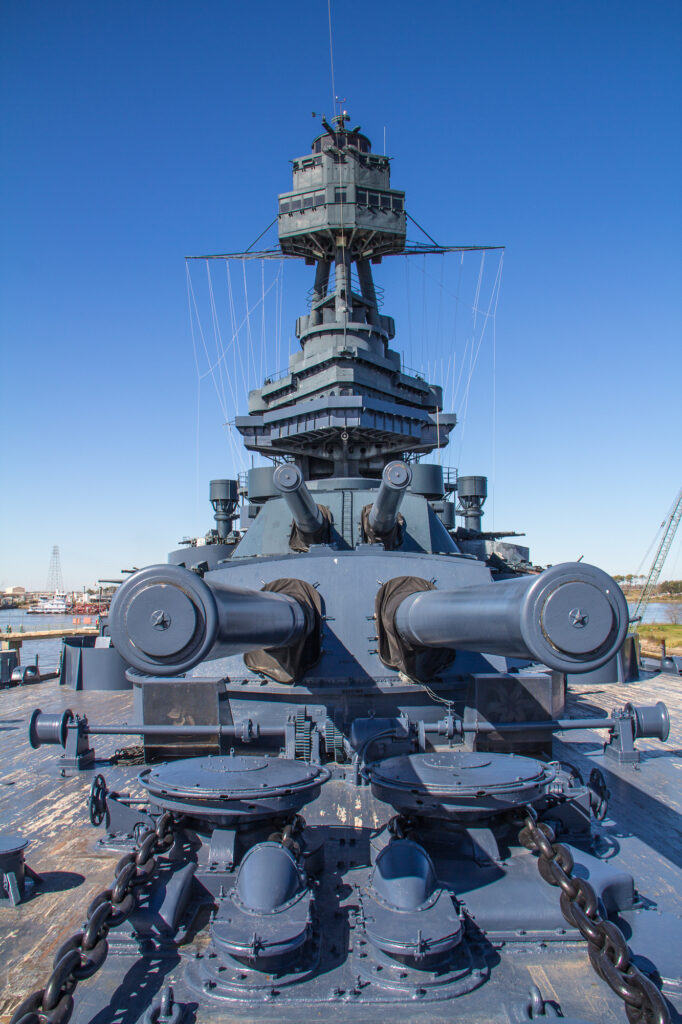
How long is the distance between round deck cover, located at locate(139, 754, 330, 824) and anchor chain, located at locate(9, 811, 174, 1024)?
0.22 meters

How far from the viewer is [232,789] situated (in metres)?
2.38

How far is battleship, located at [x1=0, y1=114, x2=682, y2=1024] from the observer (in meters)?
1.84

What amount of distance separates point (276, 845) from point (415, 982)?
63 centimetres

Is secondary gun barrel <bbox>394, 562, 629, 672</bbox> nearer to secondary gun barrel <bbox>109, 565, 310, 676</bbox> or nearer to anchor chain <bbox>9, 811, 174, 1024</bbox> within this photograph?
secondary gun barrel <bbox>109, 565, 310, 676</bbox>

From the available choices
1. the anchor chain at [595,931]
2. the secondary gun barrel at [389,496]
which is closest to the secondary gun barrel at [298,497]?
the secondary gun barrel at [389,496]

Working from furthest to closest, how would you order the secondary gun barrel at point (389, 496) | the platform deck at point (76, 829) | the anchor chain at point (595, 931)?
the secondary gun barrel at point (389, 496)
the platform deck at point (76, 829)
the anchor chain at point (595, 931)

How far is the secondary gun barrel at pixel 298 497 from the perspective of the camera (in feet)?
13.5

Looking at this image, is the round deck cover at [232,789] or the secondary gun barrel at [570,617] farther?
the round deck cover at [232,789]

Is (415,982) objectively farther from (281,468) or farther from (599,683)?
(599,683)

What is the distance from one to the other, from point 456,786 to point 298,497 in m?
2.49

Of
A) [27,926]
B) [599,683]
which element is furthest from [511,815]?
[599,683]

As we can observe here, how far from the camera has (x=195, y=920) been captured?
2.32m

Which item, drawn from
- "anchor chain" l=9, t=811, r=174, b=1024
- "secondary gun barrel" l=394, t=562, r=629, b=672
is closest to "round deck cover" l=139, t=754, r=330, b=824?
"anchor chain" l=9, t=811, r=174, b=1024

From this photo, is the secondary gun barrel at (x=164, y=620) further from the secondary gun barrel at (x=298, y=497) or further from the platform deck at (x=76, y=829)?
the secondary gun barrel at (x=298, y=497)
